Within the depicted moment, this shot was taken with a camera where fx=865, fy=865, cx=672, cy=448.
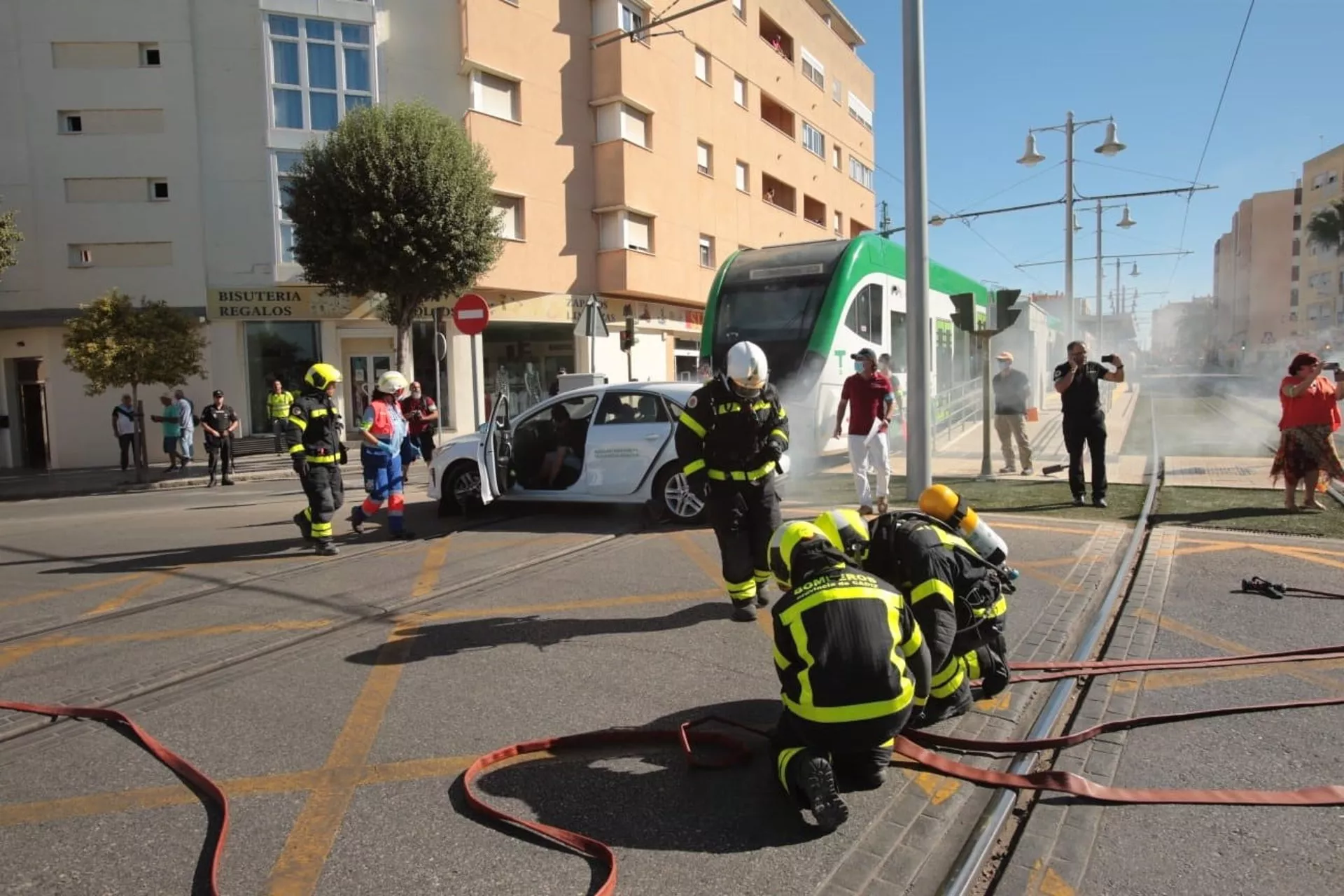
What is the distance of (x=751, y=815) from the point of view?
3057 mm

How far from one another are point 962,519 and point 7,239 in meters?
20.7

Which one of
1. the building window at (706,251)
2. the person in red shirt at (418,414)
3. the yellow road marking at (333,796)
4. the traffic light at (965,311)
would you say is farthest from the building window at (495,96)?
the yellow road marking at (333,796)

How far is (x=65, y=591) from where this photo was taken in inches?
265

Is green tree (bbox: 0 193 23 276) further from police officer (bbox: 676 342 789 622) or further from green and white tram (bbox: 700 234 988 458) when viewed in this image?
police officer (bbox: 676 342 789 622)

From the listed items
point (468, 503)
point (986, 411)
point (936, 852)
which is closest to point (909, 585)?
point (936, 852)

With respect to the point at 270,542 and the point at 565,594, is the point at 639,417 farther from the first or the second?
the point at 270,542

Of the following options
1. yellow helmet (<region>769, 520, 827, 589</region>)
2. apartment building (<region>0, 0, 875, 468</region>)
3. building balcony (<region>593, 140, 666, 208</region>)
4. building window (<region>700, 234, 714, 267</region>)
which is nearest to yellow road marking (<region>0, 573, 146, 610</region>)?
yellow helmet (<region>769, 520, 827, 589</region>)

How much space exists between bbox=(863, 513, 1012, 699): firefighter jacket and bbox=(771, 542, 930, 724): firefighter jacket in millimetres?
286

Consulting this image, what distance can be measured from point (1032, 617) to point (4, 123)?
78.0 ft

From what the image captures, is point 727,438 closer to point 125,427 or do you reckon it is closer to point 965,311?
point 965,311

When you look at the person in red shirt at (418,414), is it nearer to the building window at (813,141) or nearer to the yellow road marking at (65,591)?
the yellow road marking at (65,591)

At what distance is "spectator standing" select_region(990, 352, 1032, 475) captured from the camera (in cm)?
1206

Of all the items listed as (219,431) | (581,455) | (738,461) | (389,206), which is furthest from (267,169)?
(738,461)

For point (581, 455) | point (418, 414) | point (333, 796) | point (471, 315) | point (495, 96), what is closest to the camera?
point (333, 796)
